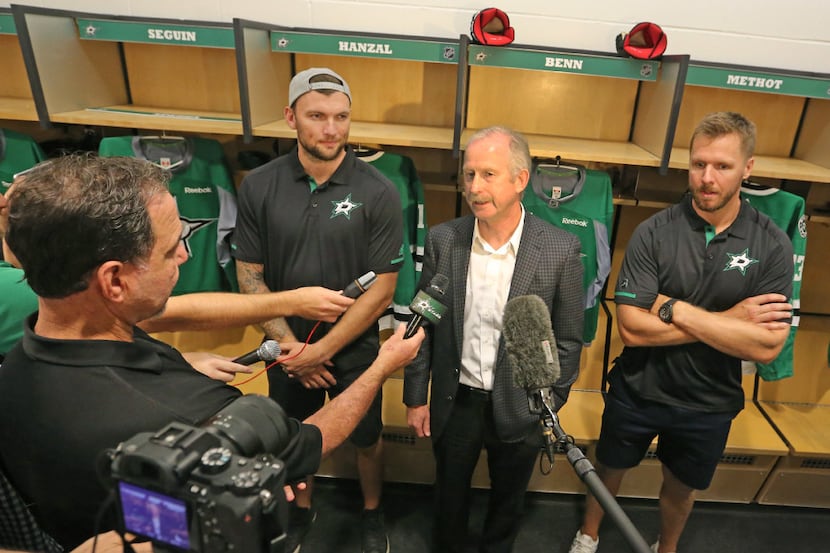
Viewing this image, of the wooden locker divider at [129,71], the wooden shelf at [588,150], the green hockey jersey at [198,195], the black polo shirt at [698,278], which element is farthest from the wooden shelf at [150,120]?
the black polo shirt at [698,278]

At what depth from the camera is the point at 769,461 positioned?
8.00 ft

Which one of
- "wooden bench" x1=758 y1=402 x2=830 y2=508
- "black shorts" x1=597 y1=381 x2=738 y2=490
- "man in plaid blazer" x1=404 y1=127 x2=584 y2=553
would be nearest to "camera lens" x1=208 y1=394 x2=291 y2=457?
"man in plaid blazer" x1=404 y1=127 x2=584 y2=553

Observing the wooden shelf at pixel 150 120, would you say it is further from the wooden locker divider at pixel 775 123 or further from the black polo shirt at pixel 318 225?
the wooden locker divider at pixel 775 123

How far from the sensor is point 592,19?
8.06ft

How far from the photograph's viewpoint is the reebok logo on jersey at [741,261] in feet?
5.47

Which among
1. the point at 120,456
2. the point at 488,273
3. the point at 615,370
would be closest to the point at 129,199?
the point at 120,456

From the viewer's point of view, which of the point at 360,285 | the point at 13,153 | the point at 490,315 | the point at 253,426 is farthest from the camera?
the point at 13,153

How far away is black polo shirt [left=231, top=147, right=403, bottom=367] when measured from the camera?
71.7 inches

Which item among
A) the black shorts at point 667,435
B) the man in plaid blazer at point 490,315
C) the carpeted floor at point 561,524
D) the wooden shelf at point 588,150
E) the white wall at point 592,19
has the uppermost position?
the white wall at point 592,19

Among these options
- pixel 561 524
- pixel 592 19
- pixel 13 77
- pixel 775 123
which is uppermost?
pixel 592 19

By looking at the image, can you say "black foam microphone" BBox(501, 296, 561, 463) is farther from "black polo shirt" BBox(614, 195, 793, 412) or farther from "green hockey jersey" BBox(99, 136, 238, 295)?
"green hockey jersey" BBox(99, 136, 238, 295)

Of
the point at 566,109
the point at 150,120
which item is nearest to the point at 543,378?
the point at 566,109

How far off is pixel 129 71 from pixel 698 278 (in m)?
2.85

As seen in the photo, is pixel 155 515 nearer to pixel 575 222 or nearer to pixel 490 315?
pixel 490 315
